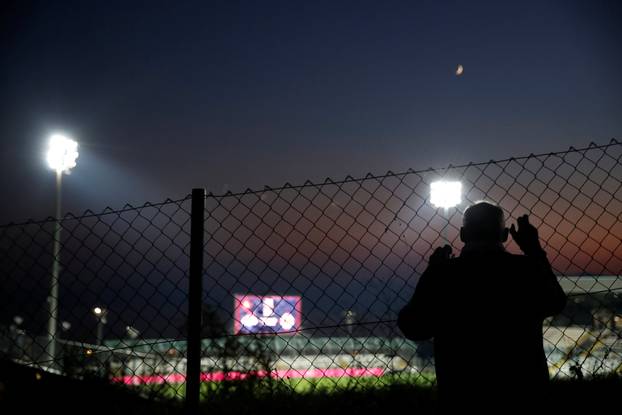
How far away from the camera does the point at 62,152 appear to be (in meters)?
19.7

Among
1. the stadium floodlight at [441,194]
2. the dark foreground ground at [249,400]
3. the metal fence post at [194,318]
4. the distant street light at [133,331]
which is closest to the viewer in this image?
the metal fence post at [194,318]

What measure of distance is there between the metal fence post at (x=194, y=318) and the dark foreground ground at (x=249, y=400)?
1.03m

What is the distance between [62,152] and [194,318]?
1948 cm

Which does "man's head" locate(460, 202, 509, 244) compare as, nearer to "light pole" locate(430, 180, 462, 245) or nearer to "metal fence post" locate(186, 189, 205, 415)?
"light pole" locate(430, 180, 462, 245)

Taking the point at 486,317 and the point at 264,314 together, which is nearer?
the point at 486,317

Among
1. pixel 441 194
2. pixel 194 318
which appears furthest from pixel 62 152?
pixel 194 318

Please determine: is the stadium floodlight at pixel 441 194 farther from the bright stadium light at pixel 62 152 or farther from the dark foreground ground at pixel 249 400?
the bright stadium light at pixel 62 152

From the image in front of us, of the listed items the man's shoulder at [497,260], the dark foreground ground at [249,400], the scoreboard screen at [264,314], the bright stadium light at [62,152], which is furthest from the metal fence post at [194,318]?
the bright stadium light at [62,152]

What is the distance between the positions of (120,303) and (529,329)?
9.35 ft

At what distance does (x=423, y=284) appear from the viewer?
2080mm

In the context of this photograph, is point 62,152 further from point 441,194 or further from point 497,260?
point 497,260

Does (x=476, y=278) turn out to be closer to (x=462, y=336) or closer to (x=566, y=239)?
(x=462, y=336)

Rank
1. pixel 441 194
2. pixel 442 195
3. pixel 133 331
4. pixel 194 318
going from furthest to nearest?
pixel 441 194
pixel 442 195
pixel 133 331
pixel 194 318

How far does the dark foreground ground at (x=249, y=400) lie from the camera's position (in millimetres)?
3402
